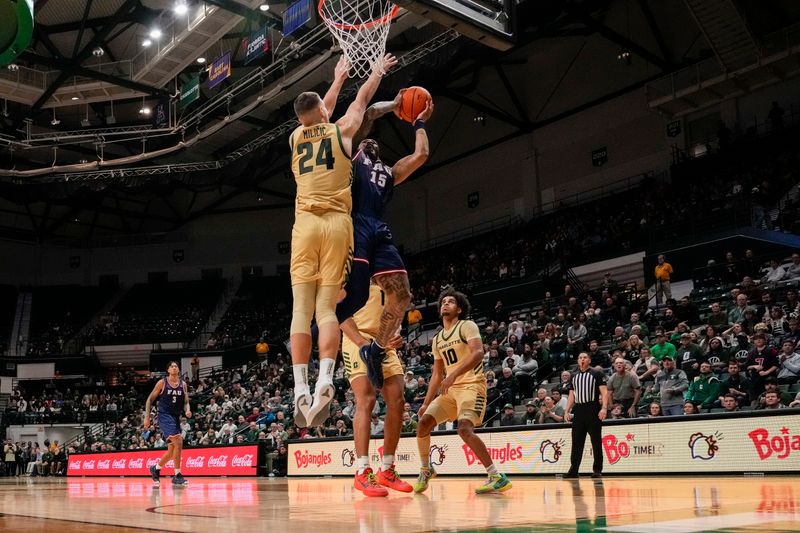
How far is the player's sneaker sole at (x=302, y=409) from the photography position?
5.06 m

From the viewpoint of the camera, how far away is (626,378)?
491 inches

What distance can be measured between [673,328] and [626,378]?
397cm

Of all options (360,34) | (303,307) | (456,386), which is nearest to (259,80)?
(360,34)

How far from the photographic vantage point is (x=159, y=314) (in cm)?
4175

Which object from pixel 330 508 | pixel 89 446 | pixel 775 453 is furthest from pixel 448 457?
pixel 89 446

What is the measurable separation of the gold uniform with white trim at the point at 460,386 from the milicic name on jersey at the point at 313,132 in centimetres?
300

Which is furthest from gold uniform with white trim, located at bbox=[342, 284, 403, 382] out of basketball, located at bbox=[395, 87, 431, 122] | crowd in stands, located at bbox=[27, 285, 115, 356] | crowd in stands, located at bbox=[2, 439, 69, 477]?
crowd in stands, located at bbox=[27, 285, 115, 356]

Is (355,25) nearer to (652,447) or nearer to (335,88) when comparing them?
(335,88)

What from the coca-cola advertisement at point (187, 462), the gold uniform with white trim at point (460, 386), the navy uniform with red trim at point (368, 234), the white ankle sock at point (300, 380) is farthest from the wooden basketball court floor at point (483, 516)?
the coca-cola advertisement at point (187, 462)

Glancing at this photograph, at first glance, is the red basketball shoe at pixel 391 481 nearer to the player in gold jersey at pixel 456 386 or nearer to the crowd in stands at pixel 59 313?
the player in gold jersey at pixel 456 386

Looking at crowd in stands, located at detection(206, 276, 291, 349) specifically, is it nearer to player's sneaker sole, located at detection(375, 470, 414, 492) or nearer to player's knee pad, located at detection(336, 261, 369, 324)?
player's sneaker sole, located at detection(375, 470, 414, 492)

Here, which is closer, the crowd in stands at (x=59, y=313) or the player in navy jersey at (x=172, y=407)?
the player in navy jersey at (x=172, y=407)

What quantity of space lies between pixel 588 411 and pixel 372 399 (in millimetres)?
4616

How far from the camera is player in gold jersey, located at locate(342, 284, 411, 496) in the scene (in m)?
6.36
